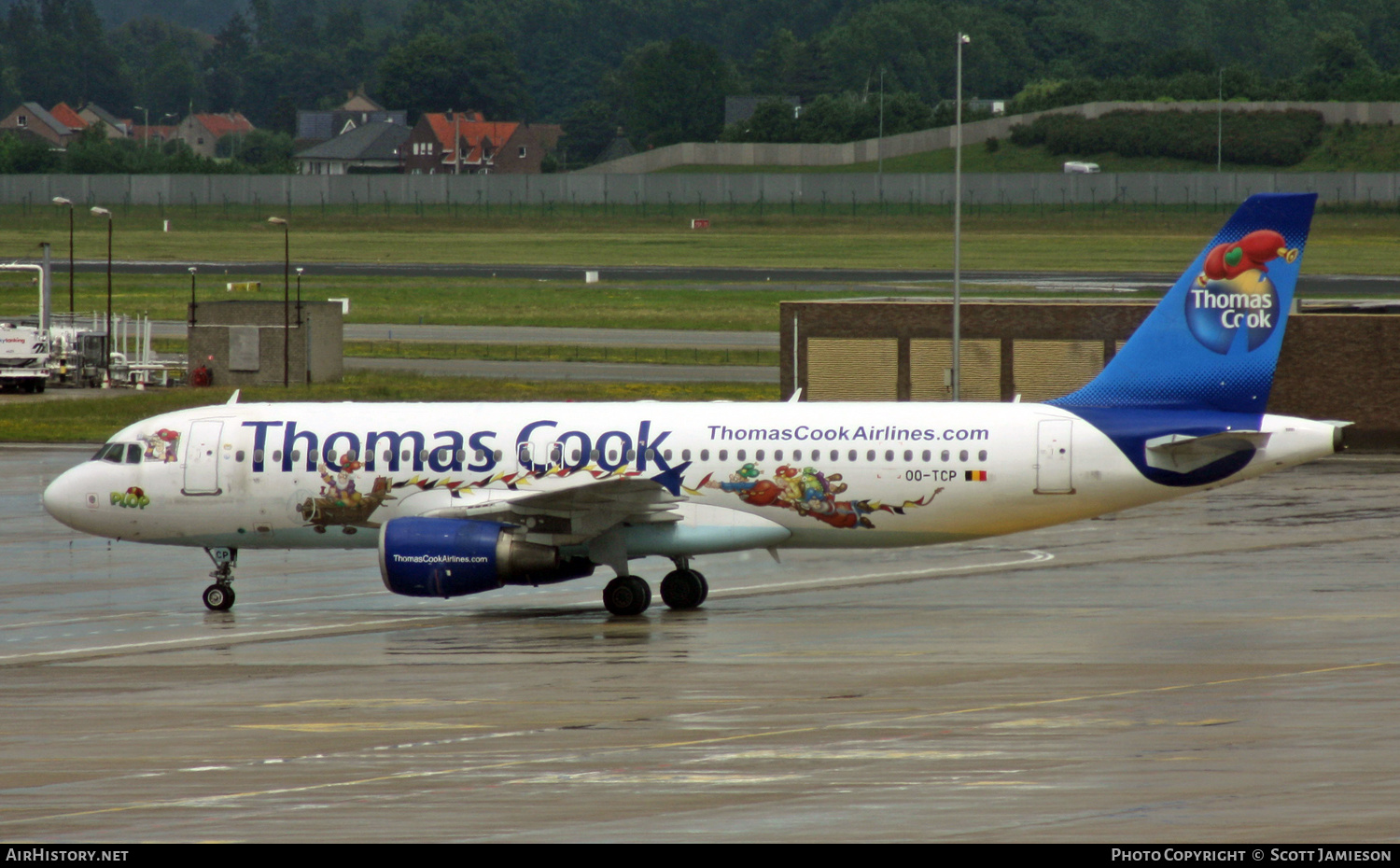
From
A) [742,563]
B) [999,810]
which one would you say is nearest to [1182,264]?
[742,563]

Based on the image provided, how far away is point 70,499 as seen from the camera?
105ft

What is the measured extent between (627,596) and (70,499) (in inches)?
415

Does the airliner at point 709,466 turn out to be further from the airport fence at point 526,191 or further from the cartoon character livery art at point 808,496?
the airport fence at point 526,191

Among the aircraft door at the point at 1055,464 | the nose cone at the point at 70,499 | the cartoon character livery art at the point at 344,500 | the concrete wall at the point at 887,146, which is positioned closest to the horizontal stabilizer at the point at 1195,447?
the aircraft door at the point at 1055,464

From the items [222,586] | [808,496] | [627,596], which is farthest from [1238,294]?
[222,586]

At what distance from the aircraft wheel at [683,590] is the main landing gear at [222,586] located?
25.7ft

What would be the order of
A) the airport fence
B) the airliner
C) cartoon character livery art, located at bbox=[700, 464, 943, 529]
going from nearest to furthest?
the airliner < cartoon character livery art, located at bbox=[700, 464, 943, 529] < the airport fence

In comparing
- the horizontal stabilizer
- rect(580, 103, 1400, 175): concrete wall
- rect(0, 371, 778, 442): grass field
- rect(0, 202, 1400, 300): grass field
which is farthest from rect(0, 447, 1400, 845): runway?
rect(580, 103, 1400, 175): concrete wall

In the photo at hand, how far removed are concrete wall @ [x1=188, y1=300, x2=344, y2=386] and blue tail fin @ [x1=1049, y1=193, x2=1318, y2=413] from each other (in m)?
46.6

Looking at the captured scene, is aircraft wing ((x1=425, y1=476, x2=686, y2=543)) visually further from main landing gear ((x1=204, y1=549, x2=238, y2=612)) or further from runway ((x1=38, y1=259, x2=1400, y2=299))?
runway ((x1=38, y1=259, x2=1400, y2=299))

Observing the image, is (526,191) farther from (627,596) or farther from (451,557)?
(451,557)

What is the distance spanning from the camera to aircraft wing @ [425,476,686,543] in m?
29.2

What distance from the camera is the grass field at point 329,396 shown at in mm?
62281
